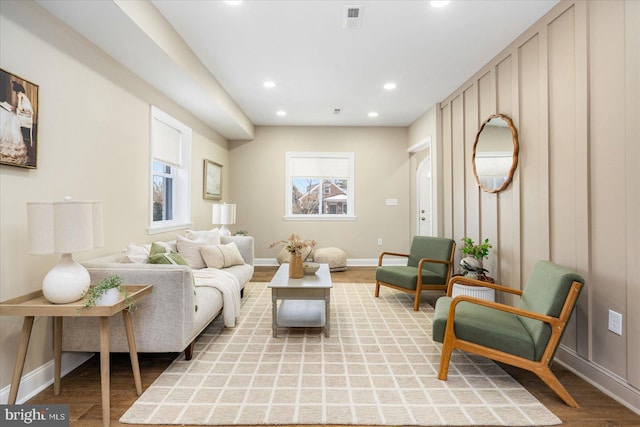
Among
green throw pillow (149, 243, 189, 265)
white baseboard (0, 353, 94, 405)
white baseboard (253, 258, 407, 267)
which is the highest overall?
green throw pillow (149, 243, 189, 265)

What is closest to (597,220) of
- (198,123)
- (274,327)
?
(274,327)

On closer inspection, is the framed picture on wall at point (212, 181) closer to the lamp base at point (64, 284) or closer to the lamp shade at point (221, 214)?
the lamp shade at point (221, 214)

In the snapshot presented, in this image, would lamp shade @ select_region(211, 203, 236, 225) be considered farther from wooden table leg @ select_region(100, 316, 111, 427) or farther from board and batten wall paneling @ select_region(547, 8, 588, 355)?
board and batten wall paneling @ select_region(547, 8, 588, 355)

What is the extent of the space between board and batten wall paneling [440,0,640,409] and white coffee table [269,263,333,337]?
5.98ft

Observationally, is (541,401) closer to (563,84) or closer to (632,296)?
(632,296)

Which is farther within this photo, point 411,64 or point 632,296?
point 411,64

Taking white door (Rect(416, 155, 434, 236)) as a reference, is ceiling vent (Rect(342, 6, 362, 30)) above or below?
above

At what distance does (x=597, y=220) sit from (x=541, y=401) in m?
1.23

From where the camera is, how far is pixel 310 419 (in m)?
1.73

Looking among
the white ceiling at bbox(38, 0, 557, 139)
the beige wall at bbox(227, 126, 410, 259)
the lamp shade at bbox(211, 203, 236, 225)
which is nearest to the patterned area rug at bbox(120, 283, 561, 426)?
the lamp shade at bbox(211, 203, 236, 225)

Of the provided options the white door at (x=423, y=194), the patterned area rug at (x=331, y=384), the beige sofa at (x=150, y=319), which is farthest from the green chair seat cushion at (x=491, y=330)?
the white door at (x=423, y=194)

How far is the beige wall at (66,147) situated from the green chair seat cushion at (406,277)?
2798 mm

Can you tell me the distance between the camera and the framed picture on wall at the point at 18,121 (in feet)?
5.86

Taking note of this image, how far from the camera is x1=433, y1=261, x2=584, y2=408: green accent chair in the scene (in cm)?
190
